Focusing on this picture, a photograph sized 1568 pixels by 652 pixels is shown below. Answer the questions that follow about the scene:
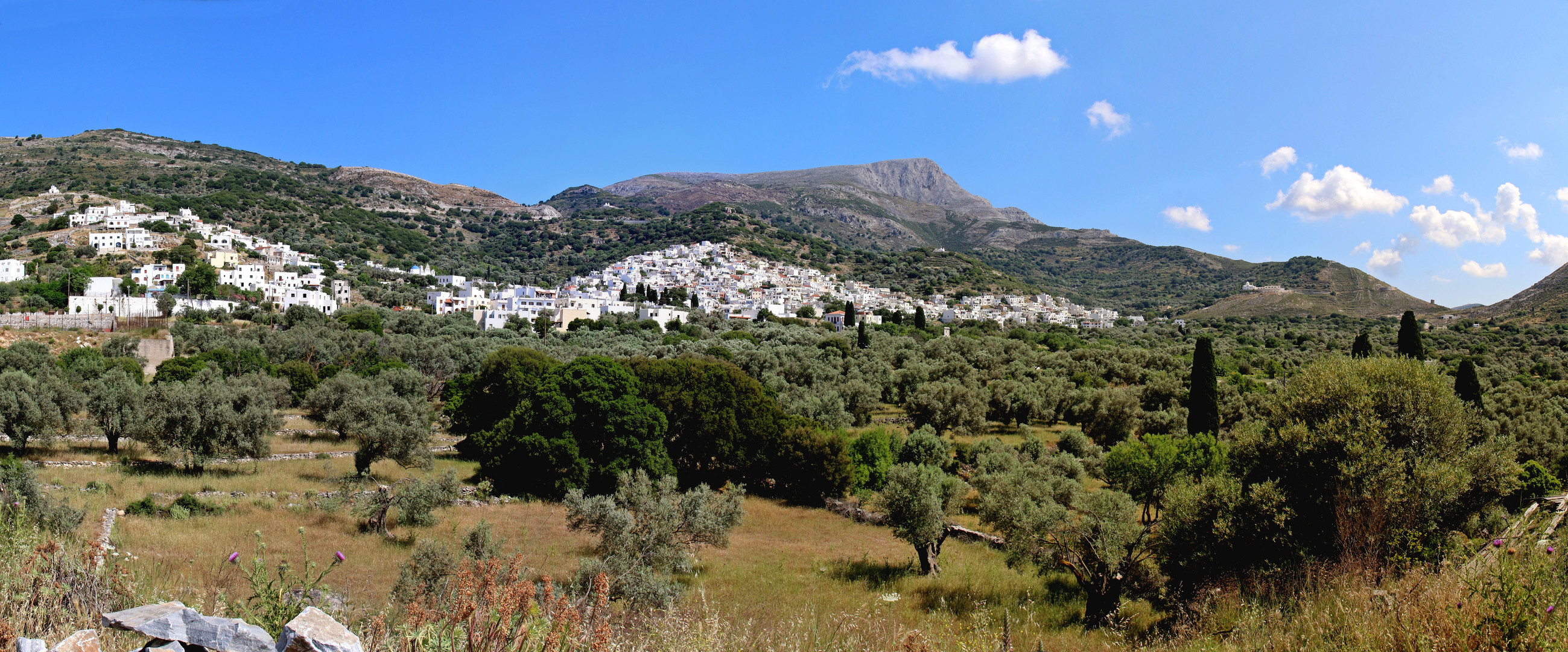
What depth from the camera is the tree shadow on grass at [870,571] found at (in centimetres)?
1442

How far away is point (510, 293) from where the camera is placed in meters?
74.4

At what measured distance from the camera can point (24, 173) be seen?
99.2 meters

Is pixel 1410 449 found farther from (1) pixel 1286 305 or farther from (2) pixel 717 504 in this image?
(1) pixel 1286 305

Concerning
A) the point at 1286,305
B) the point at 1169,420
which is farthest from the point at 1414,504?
the point at 1286,305

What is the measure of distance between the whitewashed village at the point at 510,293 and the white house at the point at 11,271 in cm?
11

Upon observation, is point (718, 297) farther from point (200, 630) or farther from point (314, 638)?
point (314, 638)

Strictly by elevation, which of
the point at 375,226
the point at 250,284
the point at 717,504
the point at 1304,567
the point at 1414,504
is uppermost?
the point at 375,226

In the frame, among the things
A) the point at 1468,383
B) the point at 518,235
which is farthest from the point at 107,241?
the point at 1468,383

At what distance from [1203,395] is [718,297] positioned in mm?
68240

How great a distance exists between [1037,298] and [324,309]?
88782 mm

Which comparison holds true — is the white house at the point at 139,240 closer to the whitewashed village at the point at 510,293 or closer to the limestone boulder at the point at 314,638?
the whitewashed village at the point at 510,293

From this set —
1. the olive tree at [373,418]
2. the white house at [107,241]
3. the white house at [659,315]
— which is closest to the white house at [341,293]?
the white house at [107,241]

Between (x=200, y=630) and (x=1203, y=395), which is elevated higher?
(x=200, y=630)

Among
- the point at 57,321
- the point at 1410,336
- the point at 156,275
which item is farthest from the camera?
the point at 156,275
